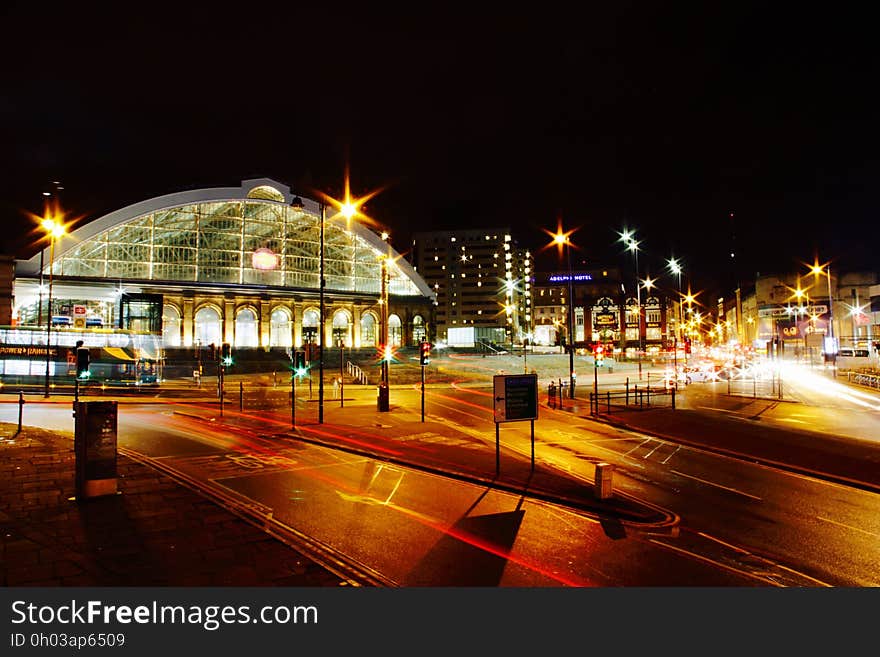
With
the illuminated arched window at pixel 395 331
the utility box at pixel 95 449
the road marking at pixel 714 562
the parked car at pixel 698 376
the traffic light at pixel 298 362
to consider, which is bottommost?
the parked car at pixel 698 376

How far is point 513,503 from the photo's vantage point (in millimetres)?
11484

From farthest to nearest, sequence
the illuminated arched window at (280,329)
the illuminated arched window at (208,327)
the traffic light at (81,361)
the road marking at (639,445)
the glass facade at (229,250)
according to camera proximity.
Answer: the illuminated arched window at (280,329) → the illuminated arched window at (208,327) → the glass facade at (229,250) → the traffic light at (81,361) → the road marking at (639,445)

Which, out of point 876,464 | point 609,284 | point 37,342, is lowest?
point 876,464

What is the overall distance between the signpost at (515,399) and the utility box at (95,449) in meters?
8.70

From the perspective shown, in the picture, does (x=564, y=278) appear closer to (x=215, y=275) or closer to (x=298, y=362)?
(x=215, y=275)

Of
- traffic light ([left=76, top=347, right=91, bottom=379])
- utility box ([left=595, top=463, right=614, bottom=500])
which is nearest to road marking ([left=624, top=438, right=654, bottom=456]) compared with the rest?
utility box ([left=595, top=463, right=614, bottom=500])

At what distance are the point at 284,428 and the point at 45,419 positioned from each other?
36.8 ft

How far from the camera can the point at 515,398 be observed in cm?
1397

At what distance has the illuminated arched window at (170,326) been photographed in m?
61.5

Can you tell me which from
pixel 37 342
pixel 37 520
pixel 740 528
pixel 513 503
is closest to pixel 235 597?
pixel 37 520

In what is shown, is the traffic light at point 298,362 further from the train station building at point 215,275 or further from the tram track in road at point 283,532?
the train station building at point 215,275

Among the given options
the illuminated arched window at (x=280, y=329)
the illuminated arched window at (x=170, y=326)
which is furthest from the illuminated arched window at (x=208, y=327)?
the illuminated arched window at (x=280, y=329)

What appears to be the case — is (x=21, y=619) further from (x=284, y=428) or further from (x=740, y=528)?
(x=284, y=428)

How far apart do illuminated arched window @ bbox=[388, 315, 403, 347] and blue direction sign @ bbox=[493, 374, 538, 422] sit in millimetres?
65512
